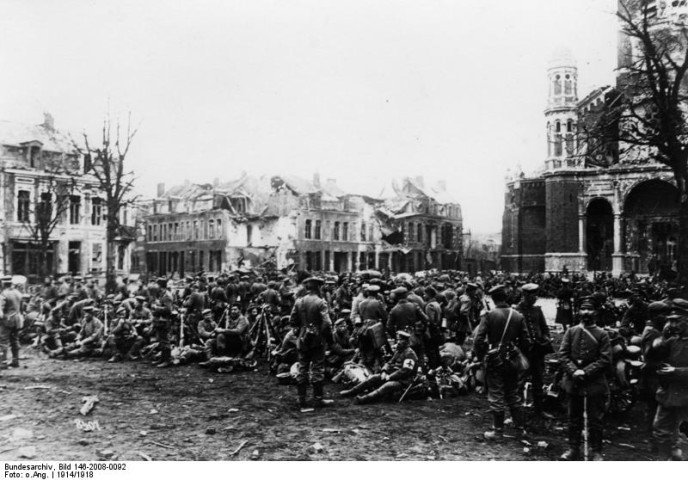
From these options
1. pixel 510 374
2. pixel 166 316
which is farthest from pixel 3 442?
pixel 510 374

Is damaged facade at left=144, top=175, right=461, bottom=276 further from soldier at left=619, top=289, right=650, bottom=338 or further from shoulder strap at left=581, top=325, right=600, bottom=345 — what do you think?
shoulder strap at left=581, top=325, right=600, bottom=345

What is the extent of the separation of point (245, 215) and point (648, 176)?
2887 cm

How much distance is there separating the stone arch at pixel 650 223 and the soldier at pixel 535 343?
93.9ft

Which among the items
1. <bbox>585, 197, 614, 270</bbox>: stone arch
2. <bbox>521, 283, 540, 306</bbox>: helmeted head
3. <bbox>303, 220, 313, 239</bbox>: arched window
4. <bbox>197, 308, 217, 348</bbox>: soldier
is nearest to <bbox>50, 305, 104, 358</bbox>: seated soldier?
<bbox>197, 308, 217, 348</bbox>: soldier

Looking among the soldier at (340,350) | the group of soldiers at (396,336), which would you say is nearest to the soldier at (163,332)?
the group of soldiers at (396,336)

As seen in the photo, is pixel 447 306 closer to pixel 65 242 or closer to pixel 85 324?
pixel 85 324

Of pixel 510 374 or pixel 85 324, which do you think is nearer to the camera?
pixel 510 374

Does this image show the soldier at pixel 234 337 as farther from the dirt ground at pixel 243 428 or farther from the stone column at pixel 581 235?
the stone column at pixel 581 235

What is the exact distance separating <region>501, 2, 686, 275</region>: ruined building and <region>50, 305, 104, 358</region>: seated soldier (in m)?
28.6

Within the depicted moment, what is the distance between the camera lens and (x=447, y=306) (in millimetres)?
13758

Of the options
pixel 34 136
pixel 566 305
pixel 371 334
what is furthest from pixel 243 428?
pixel 34 136

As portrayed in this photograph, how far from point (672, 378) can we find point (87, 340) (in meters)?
11.6

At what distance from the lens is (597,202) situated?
3628 centimetres

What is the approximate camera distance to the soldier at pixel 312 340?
8.55 m
